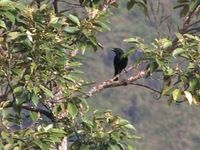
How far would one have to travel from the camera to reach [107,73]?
433 ft

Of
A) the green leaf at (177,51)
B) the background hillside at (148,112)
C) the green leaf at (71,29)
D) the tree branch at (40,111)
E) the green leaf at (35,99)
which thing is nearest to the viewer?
the green leaf at (35,99)

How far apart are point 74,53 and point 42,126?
0.91 metres

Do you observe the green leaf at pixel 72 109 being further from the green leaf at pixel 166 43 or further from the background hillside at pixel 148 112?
the background hillside at pixel 148 112

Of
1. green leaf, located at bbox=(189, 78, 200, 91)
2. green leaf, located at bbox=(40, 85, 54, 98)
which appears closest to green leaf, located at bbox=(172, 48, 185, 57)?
green leaf, located at bbox=(189, 78, 200, 91)

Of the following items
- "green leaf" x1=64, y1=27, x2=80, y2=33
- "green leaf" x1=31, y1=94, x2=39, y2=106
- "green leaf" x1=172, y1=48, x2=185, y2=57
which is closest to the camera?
"green leaf" x1=31, y1=94, x2=39, y2=106

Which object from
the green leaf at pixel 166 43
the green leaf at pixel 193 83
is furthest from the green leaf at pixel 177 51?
the green leaf at pixel 193 83

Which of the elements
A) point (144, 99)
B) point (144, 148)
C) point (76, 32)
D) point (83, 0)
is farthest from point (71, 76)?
point (144, 99)

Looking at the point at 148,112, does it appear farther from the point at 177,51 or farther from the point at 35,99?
the point at 35,99

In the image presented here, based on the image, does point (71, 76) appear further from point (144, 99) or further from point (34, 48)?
point (144, 99)

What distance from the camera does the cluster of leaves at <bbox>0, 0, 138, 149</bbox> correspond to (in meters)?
6.12

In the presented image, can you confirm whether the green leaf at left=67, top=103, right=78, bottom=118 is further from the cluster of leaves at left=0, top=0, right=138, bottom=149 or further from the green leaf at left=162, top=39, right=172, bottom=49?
the green leaf at left=162, top=39, right=172, bottom=49

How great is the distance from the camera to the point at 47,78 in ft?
20.5

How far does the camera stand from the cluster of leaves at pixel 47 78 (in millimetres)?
6117

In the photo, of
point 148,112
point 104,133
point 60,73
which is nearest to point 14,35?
point 60,73
